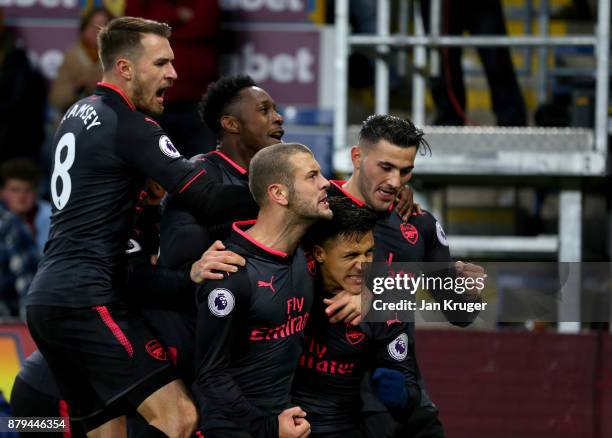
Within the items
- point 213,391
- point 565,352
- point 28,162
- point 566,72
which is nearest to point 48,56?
point 28,162

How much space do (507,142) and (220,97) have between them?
309 cm

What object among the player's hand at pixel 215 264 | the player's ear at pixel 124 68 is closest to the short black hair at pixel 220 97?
the player's ear at pixel 124 68

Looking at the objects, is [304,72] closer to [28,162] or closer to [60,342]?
[28,162]

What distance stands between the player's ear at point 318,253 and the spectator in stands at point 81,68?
4.64 m

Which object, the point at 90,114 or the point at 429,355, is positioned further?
the point at 429,355

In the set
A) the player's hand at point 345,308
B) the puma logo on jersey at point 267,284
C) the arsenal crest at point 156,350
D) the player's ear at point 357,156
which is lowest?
the arsenal crest at point 156,350

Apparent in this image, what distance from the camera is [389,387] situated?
17.2 ft

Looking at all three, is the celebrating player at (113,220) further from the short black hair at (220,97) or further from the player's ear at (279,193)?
the short black hair at (220,97)

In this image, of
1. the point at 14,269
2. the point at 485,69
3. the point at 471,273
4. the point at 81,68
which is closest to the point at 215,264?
the point at 471,273

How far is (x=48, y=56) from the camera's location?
10344mm

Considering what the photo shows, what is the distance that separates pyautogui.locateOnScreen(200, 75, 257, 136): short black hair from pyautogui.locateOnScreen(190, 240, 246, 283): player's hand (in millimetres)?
999

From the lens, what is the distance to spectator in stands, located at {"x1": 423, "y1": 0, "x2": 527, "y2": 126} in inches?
332

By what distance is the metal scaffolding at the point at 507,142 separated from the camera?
820cm

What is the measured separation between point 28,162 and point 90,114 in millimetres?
3842
